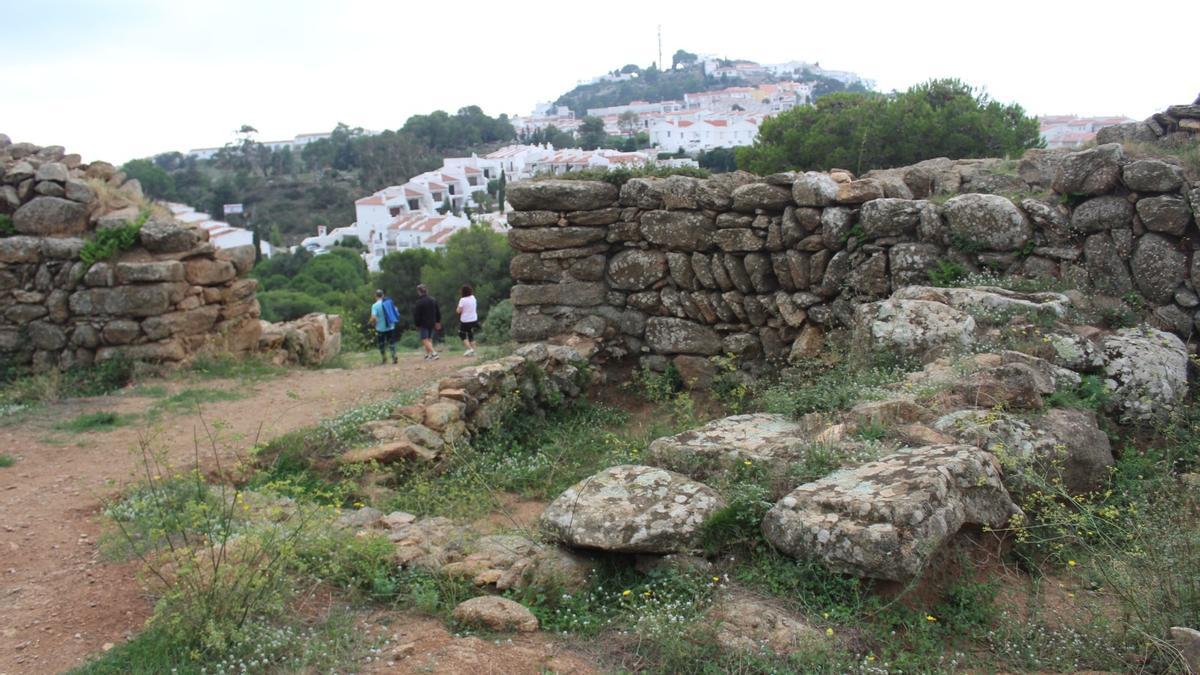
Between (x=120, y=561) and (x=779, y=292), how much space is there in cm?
657

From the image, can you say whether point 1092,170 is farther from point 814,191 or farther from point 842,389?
point 842,389

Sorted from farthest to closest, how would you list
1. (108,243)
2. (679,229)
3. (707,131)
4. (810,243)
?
(707,131), (108,243), (679,229), (810,243)

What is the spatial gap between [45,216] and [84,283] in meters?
1.16

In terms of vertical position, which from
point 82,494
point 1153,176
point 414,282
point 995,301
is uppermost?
point 1153,176

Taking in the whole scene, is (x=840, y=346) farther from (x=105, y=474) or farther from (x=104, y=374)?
(x=104, y=374)

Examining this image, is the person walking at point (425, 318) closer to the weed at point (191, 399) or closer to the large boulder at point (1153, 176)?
the weed at point (191, 399)

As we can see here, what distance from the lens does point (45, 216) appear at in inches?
467

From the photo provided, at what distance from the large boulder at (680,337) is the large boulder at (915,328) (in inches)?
105

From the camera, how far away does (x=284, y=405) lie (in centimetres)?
1047

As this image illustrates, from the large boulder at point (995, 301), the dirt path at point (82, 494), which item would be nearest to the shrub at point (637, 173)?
the dirt path at point (82, 494)

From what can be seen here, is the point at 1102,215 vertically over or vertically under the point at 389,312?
over

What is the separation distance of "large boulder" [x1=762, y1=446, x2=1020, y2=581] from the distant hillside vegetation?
2450 inches

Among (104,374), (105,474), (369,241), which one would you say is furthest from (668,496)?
(369,241)

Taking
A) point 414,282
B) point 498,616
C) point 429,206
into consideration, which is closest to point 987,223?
point 498,616
